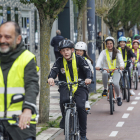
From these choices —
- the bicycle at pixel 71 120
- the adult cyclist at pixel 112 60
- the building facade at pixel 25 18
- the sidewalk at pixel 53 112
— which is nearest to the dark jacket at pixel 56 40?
the building facade at pixel 25 18

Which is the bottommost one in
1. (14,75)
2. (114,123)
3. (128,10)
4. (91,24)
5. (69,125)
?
(114,123)

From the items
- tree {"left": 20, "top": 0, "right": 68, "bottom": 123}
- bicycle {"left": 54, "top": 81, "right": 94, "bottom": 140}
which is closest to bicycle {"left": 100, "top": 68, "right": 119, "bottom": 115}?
tree {"left": 20, "top": 0, "right": 68, "bottom": 123}

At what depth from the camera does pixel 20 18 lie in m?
19.5

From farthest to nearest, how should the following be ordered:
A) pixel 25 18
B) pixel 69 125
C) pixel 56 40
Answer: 1. pixel 25 18
2. pixel 56 40
3. pixel 69 125

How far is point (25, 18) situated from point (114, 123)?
536 inches

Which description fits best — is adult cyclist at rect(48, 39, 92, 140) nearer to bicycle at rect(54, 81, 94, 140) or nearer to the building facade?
bicycle at rect(54, 81, 94, 140)

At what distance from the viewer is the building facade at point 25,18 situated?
17.8 metres

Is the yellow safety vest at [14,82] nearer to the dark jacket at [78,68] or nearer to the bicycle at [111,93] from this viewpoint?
the dark jacket at [78,68]

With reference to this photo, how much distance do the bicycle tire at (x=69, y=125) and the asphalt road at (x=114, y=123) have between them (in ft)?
3.97

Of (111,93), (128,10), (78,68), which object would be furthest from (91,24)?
(128,10)

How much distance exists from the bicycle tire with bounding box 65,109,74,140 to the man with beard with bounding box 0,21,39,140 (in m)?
1.82

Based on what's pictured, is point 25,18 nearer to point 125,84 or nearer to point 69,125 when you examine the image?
point 125,84

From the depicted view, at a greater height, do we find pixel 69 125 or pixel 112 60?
pixel 112 60

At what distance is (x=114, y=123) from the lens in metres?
7.87
